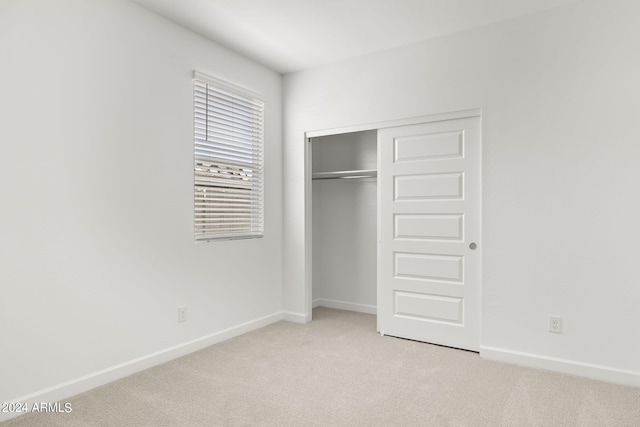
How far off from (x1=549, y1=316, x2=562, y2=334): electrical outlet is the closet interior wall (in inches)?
78.9

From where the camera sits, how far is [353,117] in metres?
3.90

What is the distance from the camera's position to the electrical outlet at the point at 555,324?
9.67 ft

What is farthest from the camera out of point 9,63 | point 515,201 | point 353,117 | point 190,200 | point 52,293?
point 353,117

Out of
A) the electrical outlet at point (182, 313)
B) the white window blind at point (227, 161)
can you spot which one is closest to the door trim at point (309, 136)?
the white window blind at point (227, 161)

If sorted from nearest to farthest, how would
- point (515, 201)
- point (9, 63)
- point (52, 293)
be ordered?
1. point (9, 63)
2. point (52, 293)
3. point (515, 201)

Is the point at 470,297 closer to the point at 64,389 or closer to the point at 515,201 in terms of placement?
the point at 515,201

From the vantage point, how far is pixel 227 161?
3695 millimetres

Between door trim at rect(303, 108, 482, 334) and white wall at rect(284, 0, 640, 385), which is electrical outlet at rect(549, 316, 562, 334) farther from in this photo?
door trim at rect(303, 108, 482, 334)

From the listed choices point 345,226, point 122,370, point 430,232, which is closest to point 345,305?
point 345,226

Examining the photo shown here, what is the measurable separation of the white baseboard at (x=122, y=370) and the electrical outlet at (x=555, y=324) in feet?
8.66

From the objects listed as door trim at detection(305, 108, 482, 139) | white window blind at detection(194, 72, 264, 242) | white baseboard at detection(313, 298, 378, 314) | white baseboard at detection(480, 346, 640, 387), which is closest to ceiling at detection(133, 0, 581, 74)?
white window blind at detection(194, 72, 264, 242)

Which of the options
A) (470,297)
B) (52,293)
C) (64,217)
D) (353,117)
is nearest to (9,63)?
(64,217)

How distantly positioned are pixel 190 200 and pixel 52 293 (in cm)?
122

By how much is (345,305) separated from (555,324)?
242 cm
